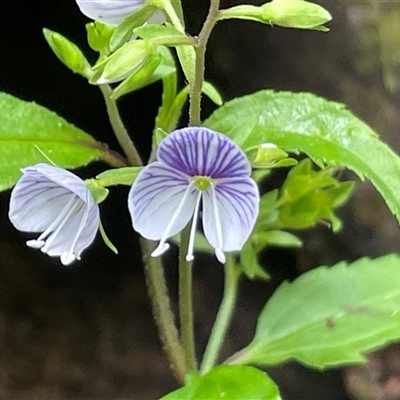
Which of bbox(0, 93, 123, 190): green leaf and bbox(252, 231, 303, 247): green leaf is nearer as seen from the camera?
bbox(0, 93, 123, 190): green leaf

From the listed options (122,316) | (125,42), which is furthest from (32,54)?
(125,42)

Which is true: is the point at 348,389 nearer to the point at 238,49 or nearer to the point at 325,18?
the point at 238,49

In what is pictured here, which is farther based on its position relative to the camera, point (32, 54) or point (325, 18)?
point (32, 54)

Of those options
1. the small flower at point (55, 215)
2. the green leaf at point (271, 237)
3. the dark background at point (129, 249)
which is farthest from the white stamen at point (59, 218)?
the dark background at point (129, 249)

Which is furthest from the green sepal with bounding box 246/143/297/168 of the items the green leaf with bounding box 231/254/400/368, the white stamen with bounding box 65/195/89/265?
the green leaf with bounding box 231/254/400/368

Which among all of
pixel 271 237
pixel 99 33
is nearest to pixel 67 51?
pixel 99 33

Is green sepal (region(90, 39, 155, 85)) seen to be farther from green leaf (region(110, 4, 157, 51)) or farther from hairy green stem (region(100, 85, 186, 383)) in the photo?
hairy green stem (region(100, 85, 186, 383))

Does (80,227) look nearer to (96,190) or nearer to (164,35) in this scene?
(96,190)

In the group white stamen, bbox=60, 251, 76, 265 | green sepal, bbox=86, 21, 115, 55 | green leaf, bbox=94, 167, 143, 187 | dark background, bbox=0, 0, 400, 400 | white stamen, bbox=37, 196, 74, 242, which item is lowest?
dark background, bbox=0, 0, 400, 400
